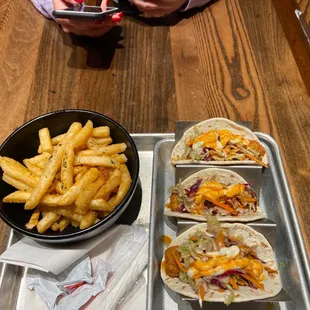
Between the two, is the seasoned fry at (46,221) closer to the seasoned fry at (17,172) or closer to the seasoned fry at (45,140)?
the seasoned fry at (17,172)

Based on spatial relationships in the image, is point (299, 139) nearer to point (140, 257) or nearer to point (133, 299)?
point (140, 257)

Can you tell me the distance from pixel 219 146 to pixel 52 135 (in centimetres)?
80

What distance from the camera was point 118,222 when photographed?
164 centimetres

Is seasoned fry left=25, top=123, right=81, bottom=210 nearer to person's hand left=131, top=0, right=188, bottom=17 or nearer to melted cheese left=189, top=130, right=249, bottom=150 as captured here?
melted cheese left=189, top=130, right=249, bottom=150

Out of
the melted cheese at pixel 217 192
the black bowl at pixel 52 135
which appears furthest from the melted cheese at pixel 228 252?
the black bowl at pixel 52 135

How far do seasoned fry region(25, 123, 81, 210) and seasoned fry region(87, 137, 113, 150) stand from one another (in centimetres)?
10

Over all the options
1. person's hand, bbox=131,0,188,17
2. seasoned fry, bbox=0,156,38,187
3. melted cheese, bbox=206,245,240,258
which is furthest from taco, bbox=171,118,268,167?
person's hand, bbox=131,0,188,17

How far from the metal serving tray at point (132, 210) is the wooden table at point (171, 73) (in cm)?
8

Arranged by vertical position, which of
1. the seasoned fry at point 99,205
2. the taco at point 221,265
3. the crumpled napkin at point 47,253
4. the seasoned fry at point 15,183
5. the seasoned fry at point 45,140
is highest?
the seasoned fry at point 45,140

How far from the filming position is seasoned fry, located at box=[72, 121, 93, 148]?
4.94 feet

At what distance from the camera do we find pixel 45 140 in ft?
5.16

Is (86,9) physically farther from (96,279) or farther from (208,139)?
(96,279)

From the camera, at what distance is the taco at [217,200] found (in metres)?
1.59

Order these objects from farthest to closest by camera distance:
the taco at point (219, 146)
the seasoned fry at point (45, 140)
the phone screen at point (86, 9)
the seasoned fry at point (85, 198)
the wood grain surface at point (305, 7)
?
the wood grain surface at point (305, 7) < the phone screen at point (86, 9) < the taco at point (219, 146) < the seasoned fry at point (45, 140) < the seasoned fry at point (85, 198)
